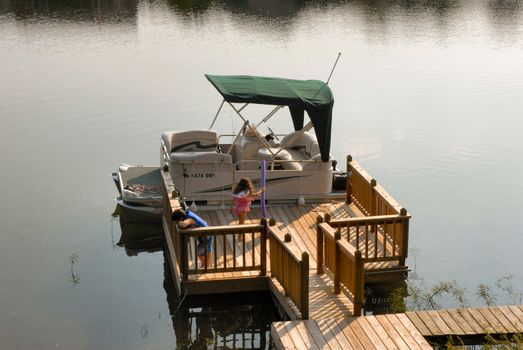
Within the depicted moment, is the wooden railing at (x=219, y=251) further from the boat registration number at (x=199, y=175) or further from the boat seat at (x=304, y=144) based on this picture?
the boat seat at (x=304, y=144)

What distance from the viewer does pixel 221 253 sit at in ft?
59.0

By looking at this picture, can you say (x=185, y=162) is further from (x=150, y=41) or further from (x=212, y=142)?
(x=150, y=41)

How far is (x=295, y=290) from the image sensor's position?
1564cm

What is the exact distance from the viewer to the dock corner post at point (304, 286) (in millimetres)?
14992

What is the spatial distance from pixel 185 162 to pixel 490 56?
26.0 m

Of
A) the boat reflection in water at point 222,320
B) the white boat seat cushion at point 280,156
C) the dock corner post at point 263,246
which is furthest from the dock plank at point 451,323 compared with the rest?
the white boat seat cushion at point 280,156

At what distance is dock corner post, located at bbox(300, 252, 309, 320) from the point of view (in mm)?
14992

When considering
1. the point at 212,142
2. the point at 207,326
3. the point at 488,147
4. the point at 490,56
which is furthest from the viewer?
the point at 490,56

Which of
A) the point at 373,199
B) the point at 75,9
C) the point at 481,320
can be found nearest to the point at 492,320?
the point at 481,320

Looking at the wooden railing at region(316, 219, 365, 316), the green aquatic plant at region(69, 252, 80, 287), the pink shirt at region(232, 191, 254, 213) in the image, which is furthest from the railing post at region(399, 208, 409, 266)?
the green aquatic plant at region(69, 252, 80, 287)

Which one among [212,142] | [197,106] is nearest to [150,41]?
[197,106]

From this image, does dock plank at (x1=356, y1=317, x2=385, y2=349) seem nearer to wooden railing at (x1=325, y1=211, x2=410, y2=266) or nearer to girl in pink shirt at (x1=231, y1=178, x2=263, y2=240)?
wooden railing at (x1=325, y1=211, x2=410, y2=266)

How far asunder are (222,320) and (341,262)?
8.03ft

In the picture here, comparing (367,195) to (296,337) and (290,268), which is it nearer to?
(290,268)
